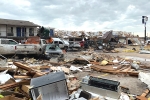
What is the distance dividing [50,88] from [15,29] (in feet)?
120

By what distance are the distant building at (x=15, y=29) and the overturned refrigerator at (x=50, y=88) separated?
32.1 m

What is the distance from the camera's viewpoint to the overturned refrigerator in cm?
527

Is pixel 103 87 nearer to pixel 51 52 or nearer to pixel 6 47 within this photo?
pixel 51 52

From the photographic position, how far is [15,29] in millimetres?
39750

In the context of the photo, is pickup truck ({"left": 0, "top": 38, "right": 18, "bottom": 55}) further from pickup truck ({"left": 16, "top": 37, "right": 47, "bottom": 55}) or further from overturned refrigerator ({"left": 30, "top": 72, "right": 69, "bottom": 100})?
overturned refrigerator ({"left": 30, "top": 72, "right": 69, "bottom": 100})

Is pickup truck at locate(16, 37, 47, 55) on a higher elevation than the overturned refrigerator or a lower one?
higher

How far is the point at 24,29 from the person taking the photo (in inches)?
1629

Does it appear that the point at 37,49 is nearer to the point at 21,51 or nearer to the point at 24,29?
the point at 21,51

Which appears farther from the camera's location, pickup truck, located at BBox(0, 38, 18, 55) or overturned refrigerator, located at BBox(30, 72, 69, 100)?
pickup truck, located at BBox(0, 38, 18, 55)

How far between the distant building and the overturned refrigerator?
105ft

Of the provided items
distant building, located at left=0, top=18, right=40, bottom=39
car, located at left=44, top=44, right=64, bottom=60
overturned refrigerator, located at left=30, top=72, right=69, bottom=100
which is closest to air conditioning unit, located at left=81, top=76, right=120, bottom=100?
overturned refrigerator, located at left=30, top=72, right=69, bottom=100

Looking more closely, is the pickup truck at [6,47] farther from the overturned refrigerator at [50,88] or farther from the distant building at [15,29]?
the distant building at [15,29]

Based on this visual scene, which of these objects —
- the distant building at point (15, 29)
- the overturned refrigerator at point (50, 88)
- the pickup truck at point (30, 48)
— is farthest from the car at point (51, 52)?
the distant building at point (15, 29)

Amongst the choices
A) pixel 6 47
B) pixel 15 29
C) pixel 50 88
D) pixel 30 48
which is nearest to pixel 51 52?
pixel 30 48
